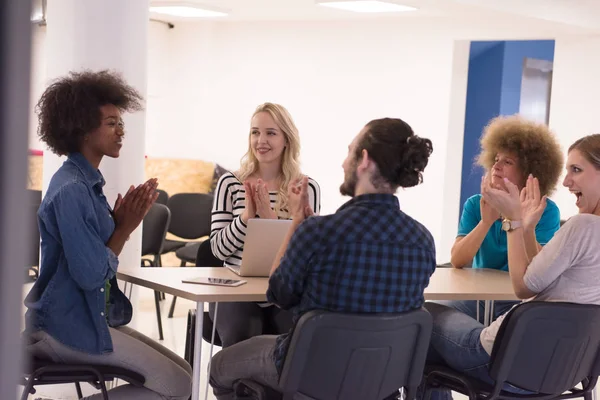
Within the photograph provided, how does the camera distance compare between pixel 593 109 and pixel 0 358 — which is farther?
pixel 593 109

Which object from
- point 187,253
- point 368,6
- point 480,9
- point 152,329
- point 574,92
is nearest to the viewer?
point 152,329

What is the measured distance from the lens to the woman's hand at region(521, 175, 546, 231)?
9.72 feet

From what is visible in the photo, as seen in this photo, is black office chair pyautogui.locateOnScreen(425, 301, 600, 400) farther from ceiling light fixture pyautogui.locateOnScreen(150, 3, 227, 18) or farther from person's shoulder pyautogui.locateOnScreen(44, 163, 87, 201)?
ceiling light fixture pyautogui.locateOnScreen(150, 3, 227, 18)

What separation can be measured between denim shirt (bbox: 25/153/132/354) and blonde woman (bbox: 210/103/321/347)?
2.48 ft

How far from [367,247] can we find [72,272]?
0.89 meters

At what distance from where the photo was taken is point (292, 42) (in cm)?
884

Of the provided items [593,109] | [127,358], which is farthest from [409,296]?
A: [593,109]

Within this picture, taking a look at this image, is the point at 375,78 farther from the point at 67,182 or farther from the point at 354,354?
the point at 354,354

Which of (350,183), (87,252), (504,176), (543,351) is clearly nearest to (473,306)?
(504,176)

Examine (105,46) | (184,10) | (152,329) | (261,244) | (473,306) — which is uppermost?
(184,10)

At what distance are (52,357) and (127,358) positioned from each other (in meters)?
0.23

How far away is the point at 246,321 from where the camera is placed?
3.21 m

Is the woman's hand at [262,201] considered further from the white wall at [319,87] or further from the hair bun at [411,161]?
the white wall at [319,87]

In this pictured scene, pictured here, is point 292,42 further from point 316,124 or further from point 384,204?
point 384,204
